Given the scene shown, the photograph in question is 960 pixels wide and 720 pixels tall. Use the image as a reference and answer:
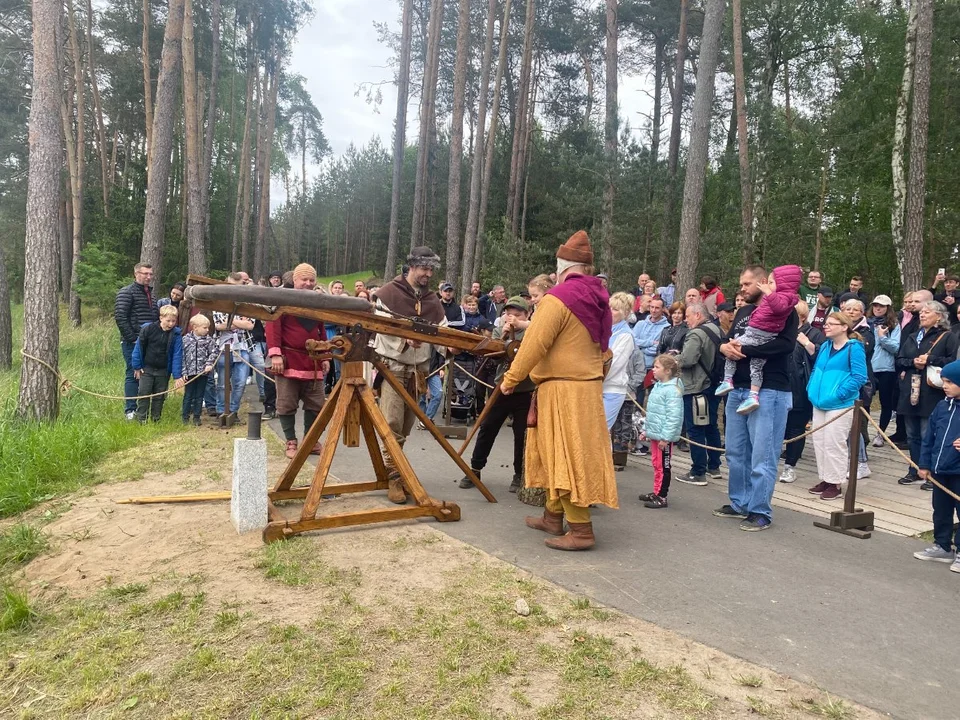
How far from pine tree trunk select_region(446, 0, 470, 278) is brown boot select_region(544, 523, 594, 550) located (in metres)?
13.3

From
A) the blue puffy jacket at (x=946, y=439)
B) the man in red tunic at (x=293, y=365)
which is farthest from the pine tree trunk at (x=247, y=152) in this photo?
the blue puffy jacket at (x=946, y=439)

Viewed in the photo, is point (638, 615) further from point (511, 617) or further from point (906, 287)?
point (906, 287)

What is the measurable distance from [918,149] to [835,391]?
910 cm

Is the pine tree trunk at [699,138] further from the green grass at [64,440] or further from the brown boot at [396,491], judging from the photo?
the green grass at [64,440]

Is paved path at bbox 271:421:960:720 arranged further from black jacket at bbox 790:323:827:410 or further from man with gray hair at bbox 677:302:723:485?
black jacket at bbox 790:323:827:410

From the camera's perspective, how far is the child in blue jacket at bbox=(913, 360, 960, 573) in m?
4.79

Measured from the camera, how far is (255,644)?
11.1 feet

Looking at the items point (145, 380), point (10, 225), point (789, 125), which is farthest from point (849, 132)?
point (10, 225)

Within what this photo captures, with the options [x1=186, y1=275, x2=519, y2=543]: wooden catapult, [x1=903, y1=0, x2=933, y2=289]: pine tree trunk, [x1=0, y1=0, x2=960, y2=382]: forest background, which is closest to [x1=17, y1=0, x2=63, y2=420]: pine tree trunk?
[x1=0, y1=0, x2=960, y2=382]: forest background

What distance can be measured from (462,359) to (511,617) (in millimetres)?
6892

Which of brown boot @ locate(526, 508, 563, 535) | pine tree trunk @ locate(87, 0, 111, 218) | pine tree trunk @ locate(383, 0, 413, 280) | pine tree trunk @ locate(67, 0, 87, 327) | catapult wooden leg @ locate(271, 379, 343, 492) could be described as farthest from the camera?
pine tree trunk @ locate(87, 0, 111, 218)

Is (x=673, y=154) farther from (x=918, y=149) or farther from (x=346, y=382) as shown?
(x=346, y=382)

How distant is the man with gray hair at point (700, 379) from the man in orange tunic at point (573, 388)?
3.10 m

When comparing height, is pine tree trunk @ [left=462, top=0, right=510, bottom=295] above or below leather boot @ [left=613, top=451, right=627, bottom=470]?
above
